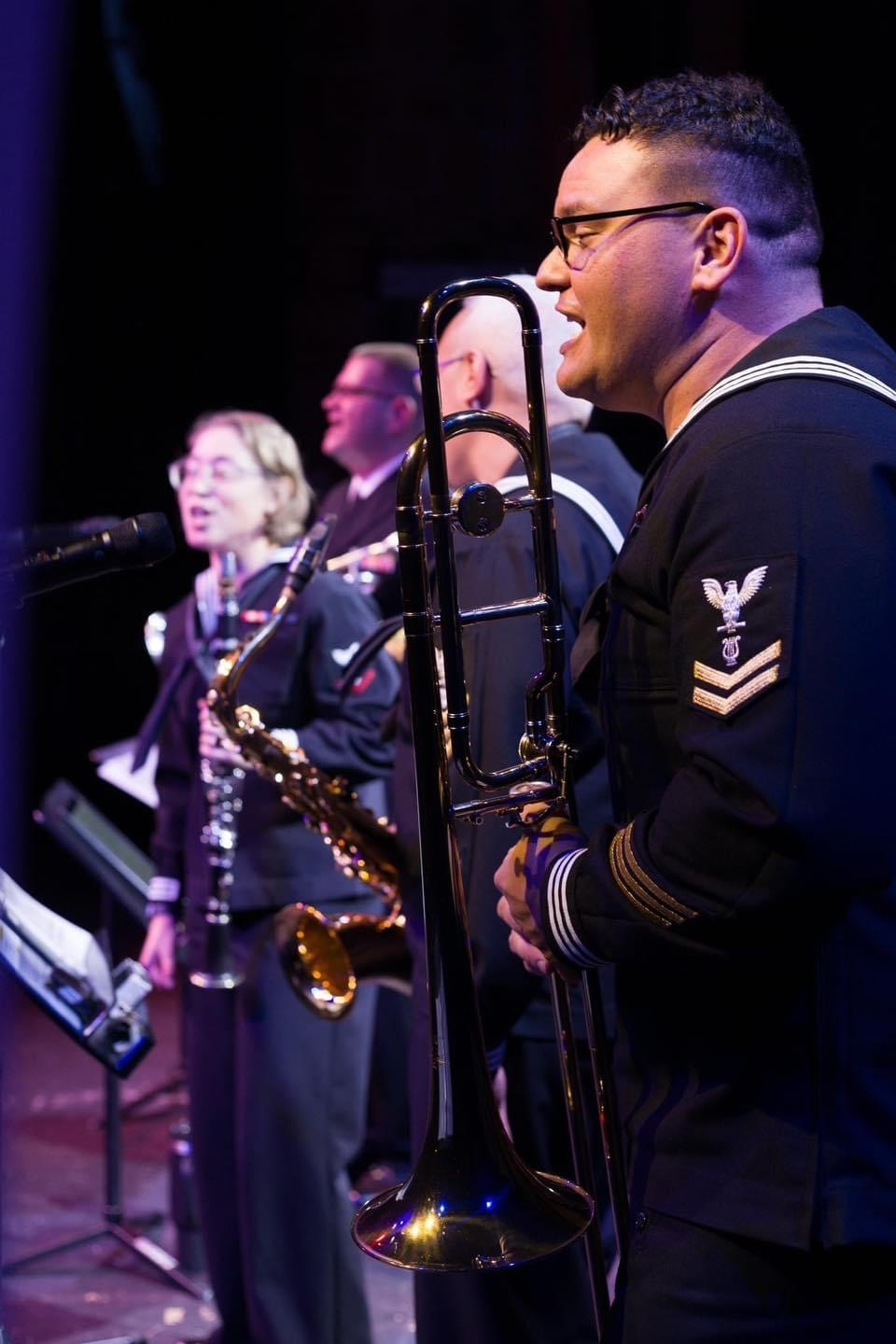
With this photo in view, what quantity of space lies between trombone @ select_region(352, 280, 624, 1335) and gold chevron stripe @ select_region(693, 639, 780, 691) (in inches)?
13.5

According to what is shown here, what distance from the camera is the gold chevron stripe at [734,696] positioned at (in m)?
1.41

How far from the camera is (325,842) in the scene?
3.41 metres

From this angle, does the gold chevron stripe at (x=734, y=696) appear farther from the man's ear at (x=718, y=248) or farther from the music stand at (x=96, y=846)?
the music stand at (x=96, y=846)

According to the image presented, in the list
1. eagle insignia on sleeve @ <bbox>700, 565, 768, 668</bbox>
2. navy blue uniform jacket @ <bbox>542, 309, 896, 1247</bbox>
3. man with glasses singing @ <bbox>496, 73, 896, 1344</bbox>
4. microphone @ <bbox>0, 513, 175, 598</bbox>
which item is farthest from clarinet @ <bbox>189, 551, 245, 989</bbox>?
eagle insignia on sleeve @ <bbox>700, 565, 768, 668</bbox>

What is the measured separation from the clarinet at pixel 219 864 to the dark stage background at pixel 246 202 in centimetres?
331

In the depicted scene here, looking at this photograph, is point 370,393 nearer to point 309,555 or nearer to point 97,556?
point 309,555

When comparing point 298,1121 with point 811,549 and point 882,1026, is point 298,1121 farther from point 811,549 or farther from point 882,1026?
point 811,549

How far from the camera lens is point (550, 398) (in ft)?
9.40

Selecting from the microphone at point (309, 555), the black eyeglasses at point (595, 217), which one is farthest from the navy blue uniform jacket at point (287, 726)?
the black eyeglasses at point (595, 217)

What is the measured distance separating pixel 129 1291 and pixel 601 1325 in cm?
250

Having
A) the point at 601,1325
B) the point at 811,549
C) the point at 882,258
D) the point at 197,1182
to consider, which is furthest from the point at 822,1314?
the point at 882,258

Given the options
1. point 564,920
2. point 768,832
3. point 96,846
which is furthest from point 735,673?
point 96,846

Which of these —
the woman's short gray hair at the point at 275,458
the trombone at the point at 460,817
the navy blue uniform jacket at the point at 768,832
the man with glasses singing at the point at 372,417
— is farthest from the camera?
the man with glasses singing at the point at 372,417

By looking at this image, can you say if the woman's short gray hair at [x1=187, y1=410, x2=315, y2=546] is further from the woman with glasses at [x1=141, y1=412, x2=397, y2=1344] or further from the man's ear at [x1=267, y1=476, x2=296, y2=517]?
the woman with glasses at [x1=141, y1=412, x2=397, y2=1344]
